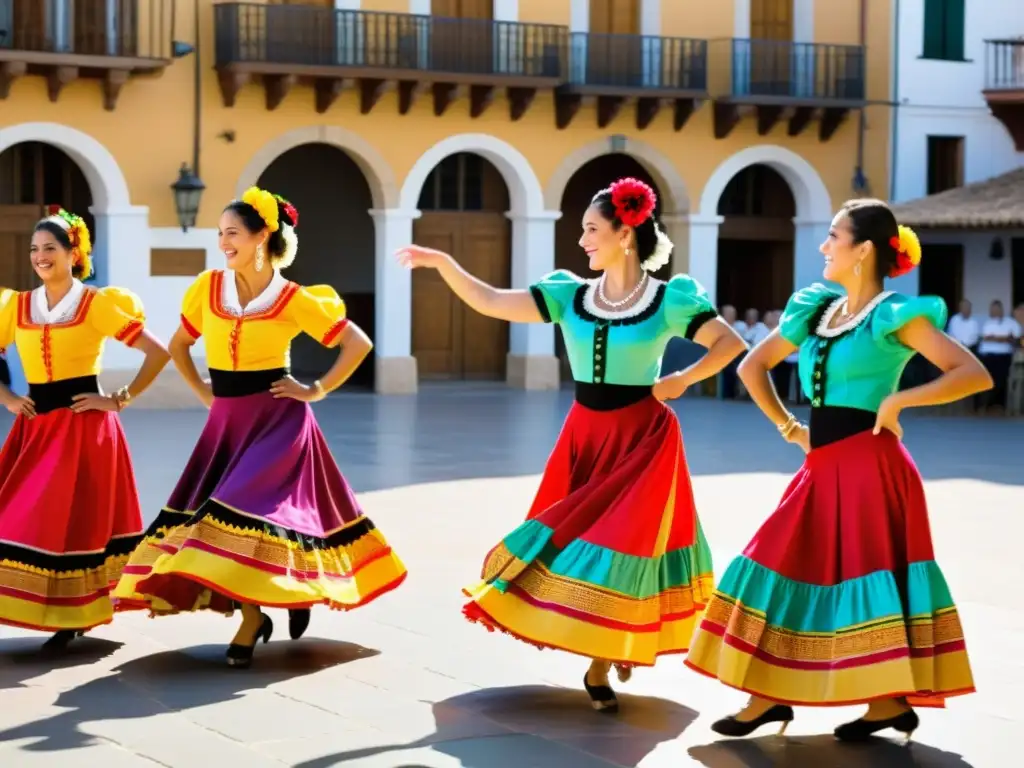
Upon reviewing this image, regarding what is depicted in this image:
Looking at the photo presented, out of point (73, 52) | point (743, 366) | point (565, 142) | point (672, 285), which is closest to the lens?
point (743, 366)

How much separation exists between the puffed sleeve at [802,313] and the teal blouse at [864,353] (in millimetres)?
32

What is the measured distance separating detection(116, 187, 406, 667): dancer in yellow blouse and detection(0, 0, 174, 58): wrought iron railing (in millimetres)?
15415

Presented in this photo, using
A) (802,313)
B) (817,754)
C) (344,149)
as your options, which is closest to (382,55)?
(344,149)

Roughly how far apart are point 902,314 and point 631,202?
1.27 meters

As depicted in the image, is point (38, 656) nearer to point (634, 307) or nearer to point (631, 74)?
point (634, 307)

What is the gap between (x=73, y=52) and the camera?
73.5 feet

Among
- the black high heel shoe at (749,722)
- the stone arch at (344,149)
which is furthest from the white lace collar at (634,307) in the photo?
the stone arch at (344,149)

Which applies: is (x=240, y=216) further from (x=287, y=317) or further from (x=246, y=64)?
(x=246, y=64)

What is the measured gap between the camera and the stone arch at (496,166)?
82.7 ft

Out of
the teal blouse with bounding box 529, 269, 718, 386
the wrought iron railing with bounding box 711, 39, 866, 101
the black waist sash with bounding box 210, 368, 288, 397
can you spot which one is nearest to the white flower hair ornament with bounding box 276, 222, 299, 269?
the black waist sash with bounding box 210, 368, 288, 397

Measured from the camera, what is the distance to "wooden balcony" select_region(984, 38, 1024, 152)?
27828 mm

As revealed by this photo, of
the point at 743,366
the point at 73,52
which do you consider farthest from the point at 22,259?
the point at 743,366

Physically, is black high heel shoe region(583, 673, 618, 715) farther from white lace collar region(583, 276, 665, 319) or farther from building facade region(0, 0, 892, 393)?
building facade region(0, 0, 892, 393)

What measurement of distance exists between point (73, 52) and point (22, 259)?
3.07m
